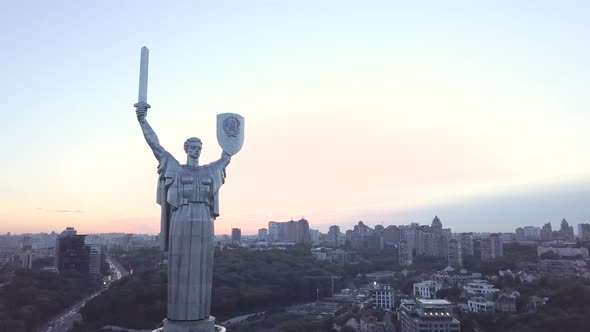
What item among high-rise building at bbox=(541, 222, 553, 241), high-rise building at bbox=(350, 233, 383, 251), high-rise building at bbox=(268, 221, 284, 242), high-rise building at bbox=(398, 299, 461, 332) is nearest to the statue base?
high-rise building at bbox=(398, 299, 461, 332)

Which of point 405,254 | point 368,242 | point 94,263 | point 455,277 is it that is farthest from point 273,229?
point 455,277

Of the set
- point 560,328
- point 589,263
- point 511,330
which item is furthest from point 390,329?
point 589,263

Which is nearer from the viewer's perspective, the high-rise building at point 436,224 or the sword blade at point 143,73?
the sword blade at point 143,73

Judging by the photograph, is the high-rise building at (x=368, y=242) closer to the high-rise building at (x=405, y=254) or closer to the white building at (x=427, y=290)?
the high-rise building at (x=405, y=254)

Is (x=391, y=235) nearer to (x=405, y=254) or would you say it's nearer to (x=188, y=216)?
(x=405, y=254)

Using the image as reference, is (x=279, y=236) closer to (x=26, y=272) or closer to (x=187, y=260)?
(x=26, y=272)

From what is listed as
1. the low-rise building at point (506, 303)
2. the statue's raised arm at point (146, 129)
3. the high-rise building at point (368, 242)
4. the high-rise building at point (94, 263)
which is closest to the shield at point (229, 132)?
the statue's raised arm at point (146, 129)

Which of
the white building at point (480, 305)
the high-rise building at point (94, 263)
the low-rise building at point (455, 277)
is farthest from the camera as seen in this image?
the high-rise building at point (94, 263)
